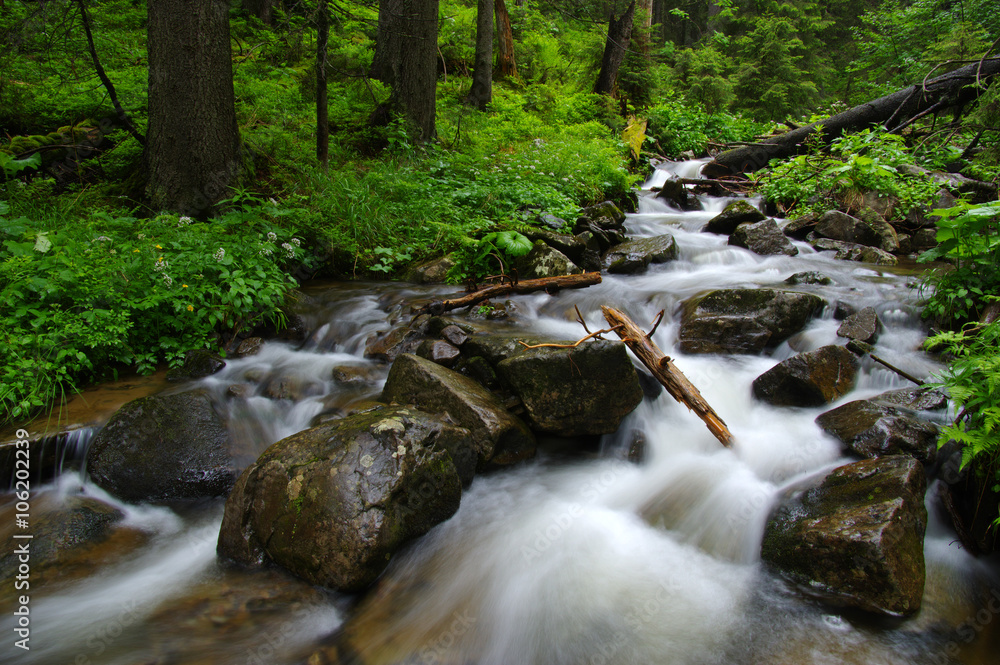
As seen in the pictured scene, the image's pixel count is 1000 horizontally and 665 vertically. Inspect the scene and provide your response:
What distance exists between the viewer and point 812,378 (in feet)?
13.3

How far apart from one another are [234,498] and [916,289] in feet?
21.7

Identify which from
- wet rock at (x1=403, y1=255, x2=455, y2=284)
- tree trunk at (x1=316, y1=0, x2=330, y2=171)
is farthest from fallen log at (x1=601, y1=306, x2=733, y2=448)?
tree trunk at (x1=316, y1=0, x2=330, y2=171)

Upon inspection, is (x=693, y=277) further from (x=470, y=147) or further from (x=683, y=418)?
(x=470, y=147)

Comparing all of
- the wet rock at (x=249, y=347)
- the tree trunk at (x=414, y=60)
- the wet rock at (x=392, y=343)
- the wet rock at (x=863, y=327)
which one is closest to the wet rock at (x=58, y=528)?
the wet rock at (x=249, y=347)

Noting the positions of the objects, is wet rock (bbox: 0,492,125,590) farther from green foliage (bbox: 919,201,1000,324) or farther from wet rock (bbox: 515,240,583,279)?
green foliage (bbox: 919,201,1000,324)

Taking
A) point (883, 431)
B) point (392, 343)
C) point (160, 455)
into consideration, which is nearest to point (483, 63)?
point (392, 343)

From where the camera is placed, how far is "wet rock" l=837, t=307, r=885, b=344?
15.1ft

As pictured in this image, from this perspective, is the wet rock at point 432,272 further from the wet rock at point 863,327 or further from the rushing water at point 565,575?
the wet rock at point 863,327

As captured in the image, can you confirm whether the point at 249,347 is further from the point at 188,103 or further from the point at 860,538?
the point at 860,538

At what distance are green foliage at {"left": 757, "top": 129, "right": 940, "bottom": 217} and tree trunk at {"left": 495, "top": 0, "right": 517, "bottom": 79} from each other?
792cm

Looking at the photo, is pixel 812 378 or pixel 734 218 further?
pixel 734 218

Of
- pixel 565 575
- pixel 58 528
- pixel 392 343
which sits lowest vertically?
pixel 565 575

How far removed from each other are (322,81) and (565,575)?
6.46m

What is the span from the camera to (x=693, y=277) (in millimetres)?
6691
